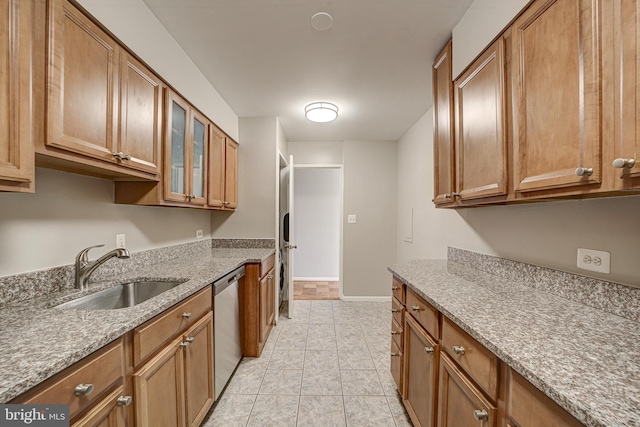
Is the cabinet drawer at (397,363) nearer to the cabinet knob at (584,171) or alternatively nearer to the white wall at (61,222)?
the cabinet knob at (584,171)

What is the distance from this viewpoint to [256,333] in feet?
7.84

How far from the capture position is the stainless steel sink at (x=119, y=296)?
1253mm

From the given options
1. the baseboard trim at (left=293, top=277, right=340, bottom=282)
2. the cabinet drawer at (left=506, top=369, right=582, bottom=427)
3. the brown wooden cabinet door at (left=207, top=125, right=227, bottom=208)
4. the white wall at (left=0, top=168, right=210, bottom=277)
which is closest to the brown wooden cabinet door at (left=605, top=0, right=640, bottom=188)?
the cabinet drawer at (left=506, top=369, right=582, bottom=427)

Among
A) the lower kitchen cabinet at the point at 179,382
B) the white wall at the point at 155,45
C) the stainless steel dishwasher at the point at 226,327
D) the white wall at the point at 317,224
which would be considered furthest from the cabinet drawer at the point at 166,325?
the white wall at the point at 317,224

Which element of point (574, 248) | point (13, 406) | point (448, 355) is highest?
point (574, 248)

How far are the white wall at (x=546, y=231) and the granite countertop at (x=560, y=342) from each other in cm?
19

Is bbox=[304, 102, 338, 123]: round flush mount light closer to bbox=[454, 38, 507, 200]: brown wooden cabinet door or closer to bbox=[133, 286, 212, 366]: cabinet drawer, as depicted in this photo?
bbox=[454, 38, 507, 200]: brown wooden cabinet door

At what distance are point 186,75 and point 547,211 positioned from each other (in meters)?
2.42

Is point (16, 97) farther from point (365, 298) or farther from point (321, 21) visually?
point (365, 298)

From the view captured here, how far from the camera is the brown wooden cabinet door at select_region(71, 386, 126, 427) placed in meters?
0.79

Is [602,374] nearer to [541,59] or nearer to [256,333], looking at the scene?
[541,59]

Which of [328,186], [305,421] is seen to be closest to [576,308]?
[305,421]

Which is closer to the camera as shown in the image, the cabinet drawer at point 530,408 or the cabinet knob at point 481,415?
the cabinet drawer at point 530,408

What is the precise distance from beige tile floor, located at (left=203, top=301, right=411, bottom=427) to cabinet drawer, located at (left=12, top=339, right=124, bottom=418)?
3.49ft
